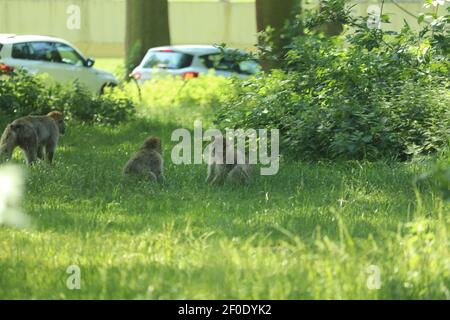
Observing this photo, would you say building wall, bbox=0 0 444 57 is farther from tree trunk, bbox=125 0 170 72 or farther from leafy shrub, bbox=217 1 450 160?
leafy shrub, bbox=217 1 450 160

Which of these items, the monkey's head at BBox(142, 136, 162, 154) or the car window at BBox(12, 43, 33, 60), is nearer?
the monkey's head at BBox(142, 136, 162, 154)

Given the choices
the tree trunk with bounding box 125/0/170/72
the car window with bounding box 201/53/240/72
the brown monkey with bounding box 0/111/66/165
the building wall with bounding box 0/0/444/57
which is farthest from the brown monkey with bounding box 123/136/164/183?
the building wall with bounding box 0/0/444/57

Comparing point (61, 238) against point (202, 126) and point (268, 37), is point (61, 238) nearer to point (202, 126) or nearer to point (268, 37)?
point (268, 37)

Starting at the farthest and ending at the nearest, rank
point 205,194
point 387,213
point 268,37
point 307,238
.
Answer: point 268,37, point 205,194, point 387,213, point 307,238

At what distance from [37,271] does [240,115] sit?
7981 mm

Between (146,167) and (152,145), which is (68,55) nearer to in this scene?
(152,145)

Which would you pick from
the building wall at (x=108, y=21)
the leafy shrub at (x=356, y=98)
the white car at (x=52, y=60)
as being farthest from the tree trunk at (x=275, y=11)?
the building wall at (x=108, y=21)

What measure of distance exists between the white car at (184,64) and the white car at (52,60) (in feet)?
4.54

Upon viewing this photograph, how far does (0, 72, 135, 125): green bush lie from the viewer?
19453mm

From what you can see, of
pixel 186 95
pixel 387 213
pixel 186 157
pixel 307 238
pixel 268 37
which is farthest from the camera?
pixel 186 95

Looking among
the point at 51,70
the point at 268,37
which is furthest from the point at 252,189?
the point at 51,70

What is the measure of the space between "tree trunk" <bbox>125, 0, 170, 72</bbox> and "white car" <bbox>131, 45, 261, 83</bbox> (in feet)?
6.12

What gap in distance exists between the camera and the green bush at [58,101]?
19.5 metres

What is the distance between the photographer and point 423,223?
8.17 m
